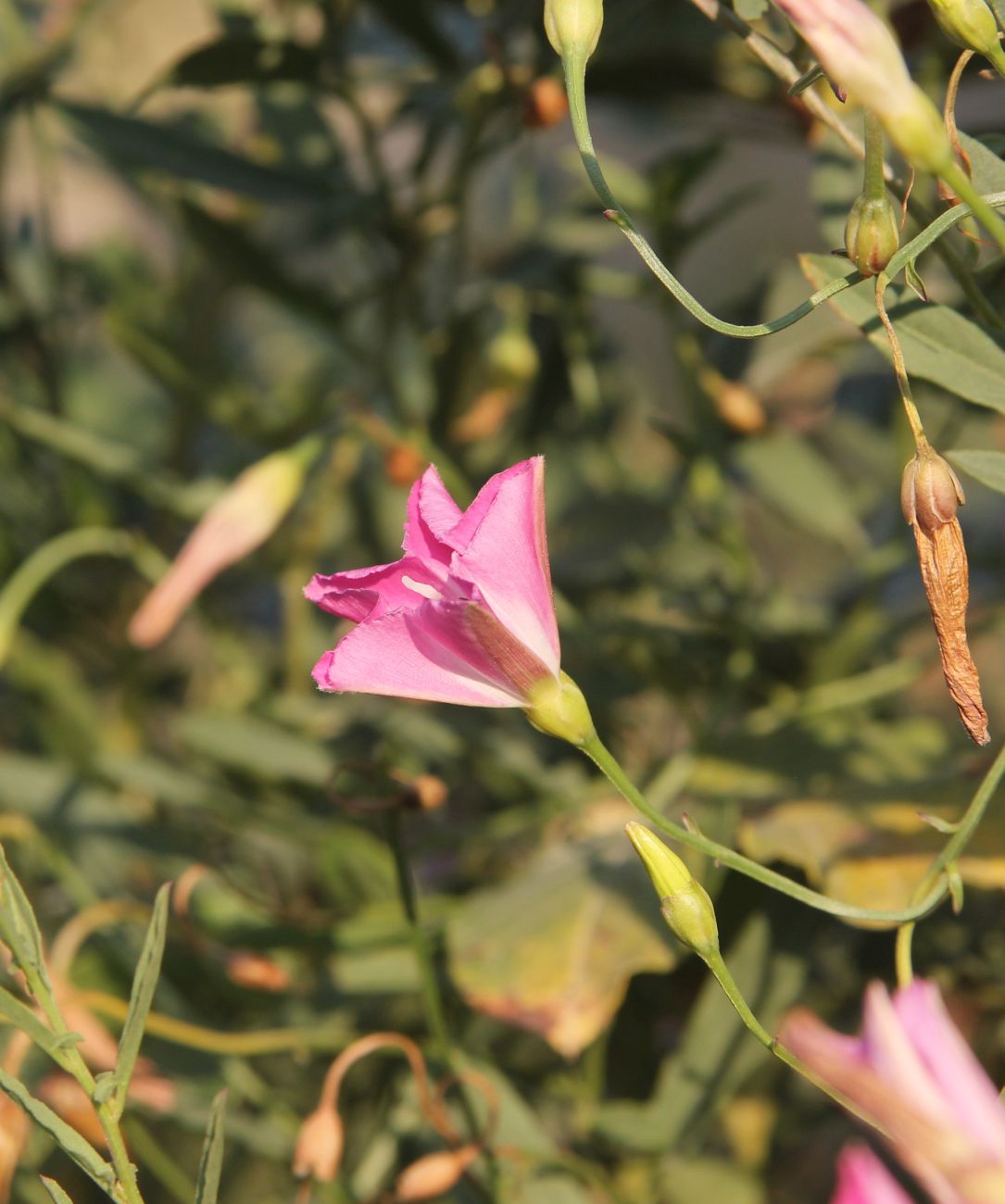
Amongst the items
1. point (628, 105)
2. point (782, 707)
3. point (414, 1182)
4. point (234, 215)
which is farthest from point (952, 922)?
point (234, 215)

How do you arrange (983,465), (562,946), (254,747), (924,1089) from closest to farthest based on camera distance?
(924,1089) < (983,465) < (562,946) < (254,747)

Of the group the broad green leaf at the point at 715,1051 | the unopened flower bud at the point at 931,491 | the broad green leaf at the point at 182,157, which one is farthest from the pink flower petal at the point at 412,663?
the broad green leaf at the point at 182,157

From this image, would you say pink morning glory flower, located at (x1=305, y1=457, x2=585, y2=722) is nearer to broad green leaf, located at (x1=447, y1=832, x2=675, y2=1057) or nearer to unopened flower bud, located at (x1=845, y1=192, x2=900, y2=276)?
unopened flower bud, located at (x1=845, y1=192, x2=900, y2=276)

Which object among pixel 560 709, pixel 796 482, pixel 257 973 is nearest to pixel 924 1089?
pixel 560 709

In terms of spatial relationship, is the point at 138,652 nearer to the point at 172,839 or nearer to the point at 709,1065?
the point at 172,839

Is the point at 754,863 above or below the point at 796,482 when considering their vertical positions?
above

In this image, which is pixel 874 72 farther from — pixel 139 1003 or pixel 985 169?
pixel 139 1003

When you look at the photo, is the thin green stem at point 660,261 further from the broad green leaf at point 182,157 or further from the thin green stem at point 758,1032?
the broad green leaf at point 182,157
